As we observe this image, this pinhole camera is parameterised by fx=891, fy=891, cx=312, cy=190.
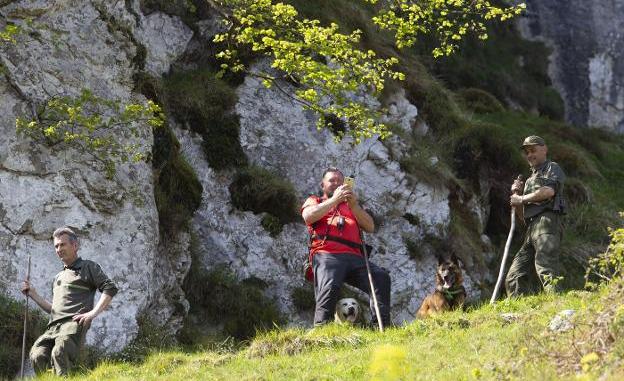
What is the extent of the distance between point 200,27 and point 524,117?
12.0 metres

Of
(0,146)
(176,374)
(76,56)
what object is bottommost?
(176,374)

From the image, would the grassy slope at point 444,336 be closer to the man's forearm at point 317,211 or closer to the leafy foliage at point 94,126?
the man's forearm at point 317,211

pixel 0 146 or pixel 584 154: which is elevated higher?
pixel 0 146

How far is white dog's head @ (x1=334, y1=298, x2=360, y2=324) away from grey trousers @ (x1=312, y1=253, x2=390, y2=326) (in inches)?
10.1

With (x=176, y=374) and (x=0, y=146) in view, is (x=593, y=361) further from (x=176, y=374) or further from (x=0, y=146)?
(x=0, y=146)

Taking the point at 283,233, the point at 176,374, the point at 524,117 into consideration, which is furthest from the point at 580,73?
the point at 176,374

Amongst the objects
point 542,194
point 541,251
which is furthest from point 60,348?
point 542,194

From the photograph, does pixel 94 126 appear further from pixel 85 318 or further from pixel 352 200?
pixel 352 200

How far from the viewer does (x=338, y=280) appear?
1045cm

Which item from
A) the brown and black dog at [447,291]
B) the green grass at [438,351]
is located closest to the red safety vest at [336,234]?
the brown and black dog at [447,291]

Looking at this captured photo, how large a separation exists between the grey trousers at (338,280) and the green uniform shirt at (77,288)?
243 cm

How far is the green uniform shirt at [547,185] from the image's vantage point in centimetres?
1082

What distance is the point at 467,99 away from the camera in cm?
2516

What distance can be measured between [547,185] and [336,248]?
8.77 ft
